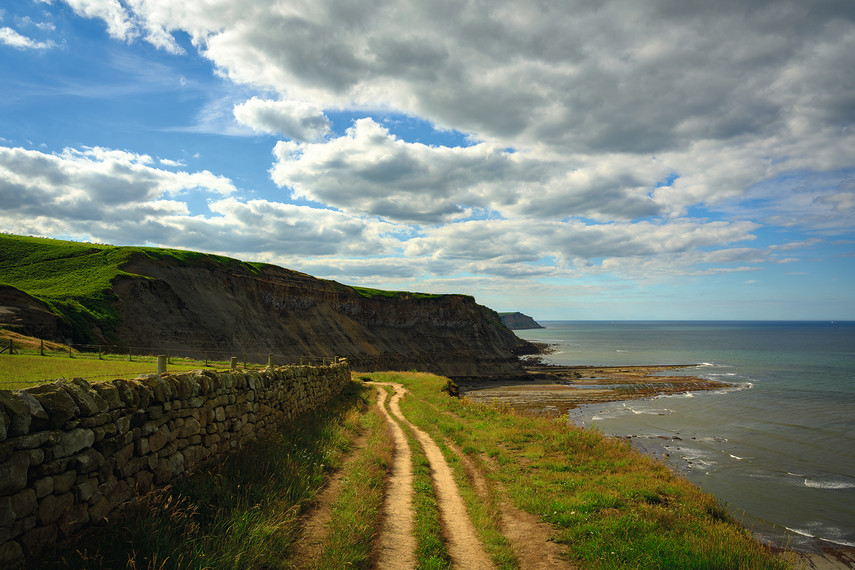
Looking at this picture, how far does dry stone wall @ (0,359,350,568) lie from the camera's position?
14.8 feet

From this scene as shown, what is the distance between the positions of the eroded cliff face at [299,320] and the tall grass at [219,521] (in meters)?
43.3

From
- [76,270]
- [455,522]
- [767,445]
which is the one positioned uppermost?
[76,270]

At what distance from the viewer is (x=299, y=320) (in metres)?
73.1

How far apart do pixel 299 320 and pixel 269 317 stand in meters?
6.20

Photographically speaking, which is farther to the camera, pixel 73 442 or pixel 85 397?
pixel 85 397

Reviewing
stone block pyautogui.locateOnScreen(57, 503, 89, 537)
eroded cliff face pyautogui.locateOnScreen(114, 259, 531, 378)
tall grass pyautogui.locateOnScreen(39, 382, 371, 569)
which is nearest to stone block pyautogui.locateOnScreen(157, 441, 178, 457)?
tall grass pyautogui.locateOnScreen(39, 382, 371, 569)

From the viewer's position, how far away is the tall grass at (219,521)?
16.9 ft

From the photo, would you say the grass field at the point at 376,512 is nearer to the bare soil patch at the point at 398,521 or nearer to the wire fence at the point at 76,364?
the bare soil patch at the point at 398,521

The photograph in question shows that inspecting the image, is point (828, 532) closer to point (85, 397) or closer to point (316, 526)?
point (316, 526)

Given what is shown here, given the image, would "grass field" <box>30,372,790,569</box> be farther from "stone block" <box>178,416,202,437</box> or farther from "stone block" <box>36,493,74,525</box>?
"stone block" <box>178,416,202,437</box>

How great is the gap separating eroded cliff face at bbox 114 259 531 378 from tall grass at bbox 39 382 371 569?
Answer: 142 ft

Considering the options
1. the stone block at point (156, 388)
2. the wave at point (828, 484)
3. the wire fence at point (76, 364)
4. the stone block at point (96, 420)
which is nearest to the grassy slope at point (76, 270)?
the wire fence at point (76, 364)

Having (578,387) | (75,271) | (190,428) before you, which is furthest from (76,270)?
(578,387)

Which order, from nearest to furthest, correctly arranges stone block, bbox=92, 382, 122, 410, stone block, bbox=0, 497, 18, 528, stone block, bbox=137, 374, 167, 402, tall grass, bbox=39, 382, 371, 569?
stone block, bbox=0, 497, 18, 528
tall grass, bbox=39, 382, 371, 569
stone block, bbox=92, 382, 122, 410
stone block, bbox=137, 374, 167, 402
